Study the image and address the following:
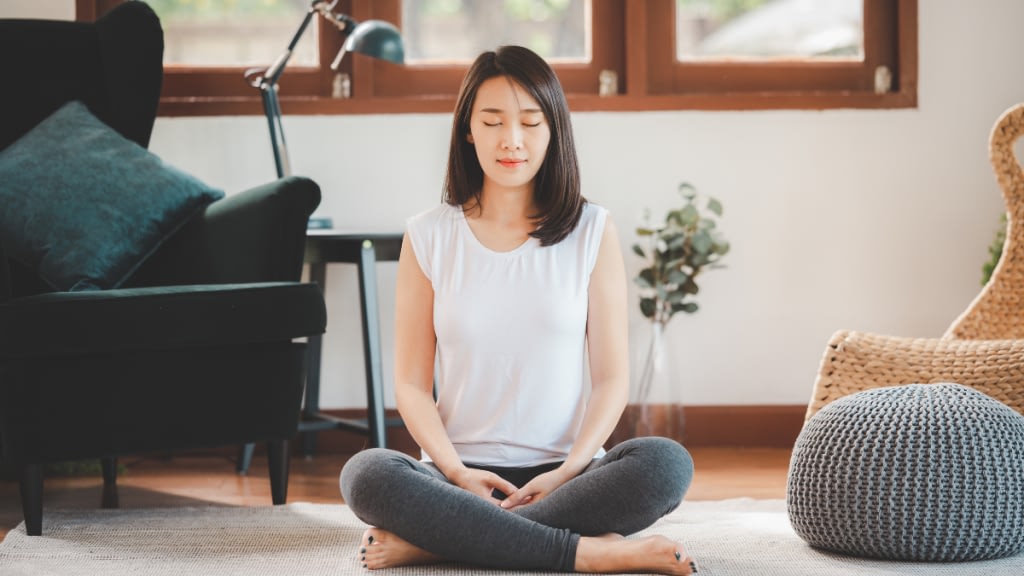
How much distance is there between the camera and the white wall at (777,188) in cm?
281

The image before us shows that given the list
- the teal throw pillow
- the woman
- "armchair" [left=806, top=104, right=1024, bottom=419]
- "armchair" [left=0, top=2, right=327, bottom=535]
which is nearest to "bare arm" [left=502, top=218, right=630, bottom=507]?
the woman

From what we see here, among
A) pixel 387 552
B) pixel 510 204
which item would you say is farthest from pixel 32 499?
pixel 510 204

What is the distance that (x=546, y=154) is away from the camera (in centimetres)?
171

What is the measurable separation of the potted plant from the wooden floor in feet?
0.73

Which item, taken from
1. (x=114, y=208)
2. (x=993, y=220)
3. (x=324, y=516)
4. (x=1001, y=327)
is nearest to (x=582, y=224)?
(x=324, y=516)

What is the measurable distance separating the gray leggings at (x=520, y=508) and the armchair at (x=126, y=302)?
51 cm

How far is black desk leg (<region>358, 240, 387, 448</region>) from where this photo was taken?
239 cm

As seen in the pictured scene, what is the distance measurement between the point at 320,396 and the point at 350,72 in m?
0.82

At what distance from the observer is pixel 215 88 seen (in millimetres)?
2896

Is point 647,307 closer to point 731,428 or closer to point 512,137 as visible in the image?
point 731,428

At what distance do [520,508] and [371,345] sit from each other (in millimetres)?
937

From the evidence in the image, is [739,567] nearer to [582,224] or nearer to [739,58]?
[582,224]

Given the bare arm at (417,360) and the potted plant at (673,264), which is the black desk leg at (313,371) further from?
the bare arm at (417,360)

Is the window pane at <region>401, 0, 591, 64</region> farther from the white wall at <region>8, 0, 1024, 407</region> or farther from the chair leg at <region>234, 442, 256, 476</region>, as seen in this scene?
the chair leg at <region>234, 442, 256, 476</region>
